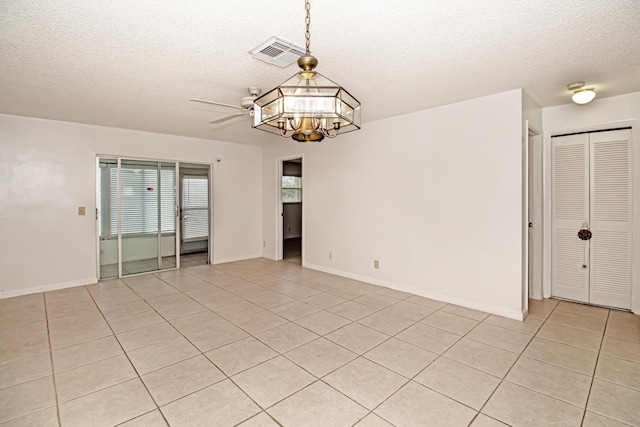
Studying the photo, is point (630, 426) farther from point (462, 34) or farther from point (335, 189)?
point (335, 189)

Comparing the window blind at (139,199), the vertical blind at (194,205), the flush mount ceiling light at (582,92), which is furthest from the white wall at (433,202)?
the window blind at (139,199)

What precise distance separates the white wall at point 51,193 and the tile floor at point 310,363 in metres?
0.60

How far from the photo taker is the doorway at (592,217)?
11.8 feet

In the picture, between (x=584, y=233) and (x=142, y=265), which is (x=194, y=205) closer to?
(x=142, y=265)

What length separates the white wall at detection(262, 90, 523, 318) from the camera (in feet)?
11.1

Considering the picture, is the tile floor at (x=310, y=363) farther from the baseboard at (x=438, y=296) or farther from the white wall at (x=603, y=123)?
the white wall at (x=603, y=123)

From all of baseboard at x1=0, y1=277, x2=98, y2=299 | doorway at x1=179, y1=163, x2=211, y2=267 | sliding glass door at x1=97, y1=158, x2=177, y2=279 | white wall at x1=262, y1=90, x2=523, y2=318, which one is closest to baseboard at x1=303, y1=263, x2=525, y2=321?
white wall at x1=262, y1=90, x2=523, y2=318

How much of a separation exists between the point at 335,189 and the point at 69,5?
3891 mm

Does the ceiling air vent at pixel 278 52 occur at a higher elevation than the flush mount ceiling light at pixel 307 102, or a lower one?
higher

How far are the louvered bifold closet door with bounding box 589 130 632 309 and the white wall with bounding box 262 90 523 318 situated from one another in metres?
1.32

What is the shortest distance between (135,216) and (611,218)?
6.81 meters

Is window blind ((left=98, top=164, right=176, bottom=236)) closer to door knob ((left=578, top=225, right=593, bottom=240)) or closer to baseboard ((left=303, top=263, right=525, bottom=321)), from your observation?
baseboard ((left=303, top=263, right=525, bottom=321))

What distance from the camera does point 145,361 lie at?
251 centimetres

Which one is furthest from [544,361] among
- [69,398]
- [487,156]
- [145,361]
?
[69,398]
